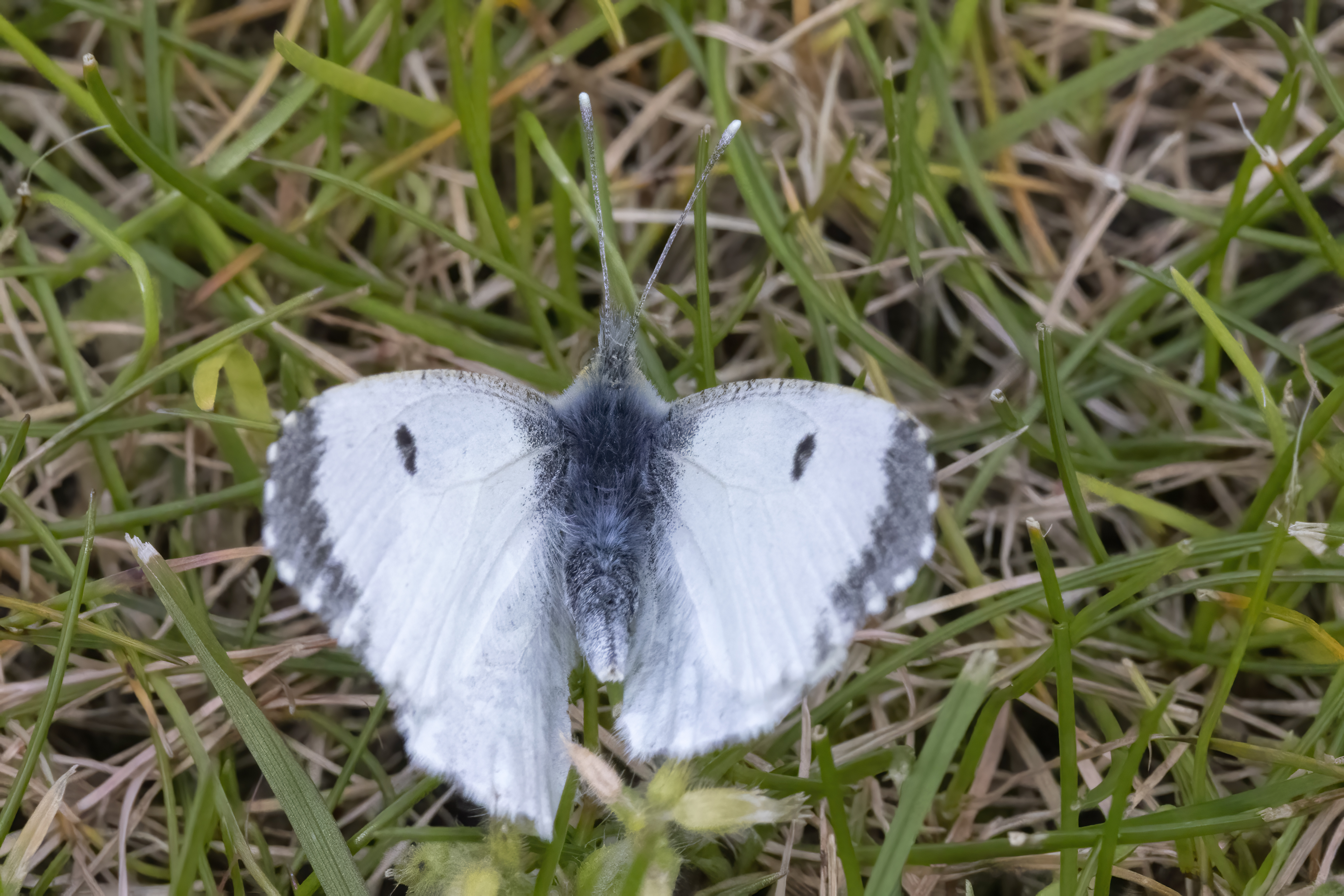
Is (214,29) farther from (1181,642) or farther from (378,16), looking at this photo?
(1181,642)

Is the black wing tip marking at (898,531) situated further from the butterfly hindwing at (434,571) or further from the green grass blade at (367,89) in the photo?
the green grass blade at (367,89)

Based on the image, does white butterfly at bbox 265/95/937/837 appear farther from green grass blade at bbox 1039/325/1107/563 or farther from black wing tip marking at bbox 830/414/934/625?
green grass blade at bbox 1039/325/1107/563

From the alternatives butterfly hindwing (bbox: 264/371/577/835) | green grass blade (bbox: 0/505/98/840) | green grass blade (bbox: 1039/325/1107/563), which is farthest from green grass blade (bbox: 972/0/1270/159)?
green grass blade (bbox: 0/505/98/840)

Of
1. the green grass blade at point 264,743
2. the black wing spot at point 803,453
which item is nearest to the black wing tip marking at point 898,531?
the black wing spot at point 803,453

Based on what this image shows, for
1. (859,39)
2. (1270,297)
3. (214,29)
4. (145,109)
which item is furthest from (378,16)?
(1270,297)

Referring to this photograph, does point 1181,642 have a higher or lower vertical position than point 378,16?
lower
